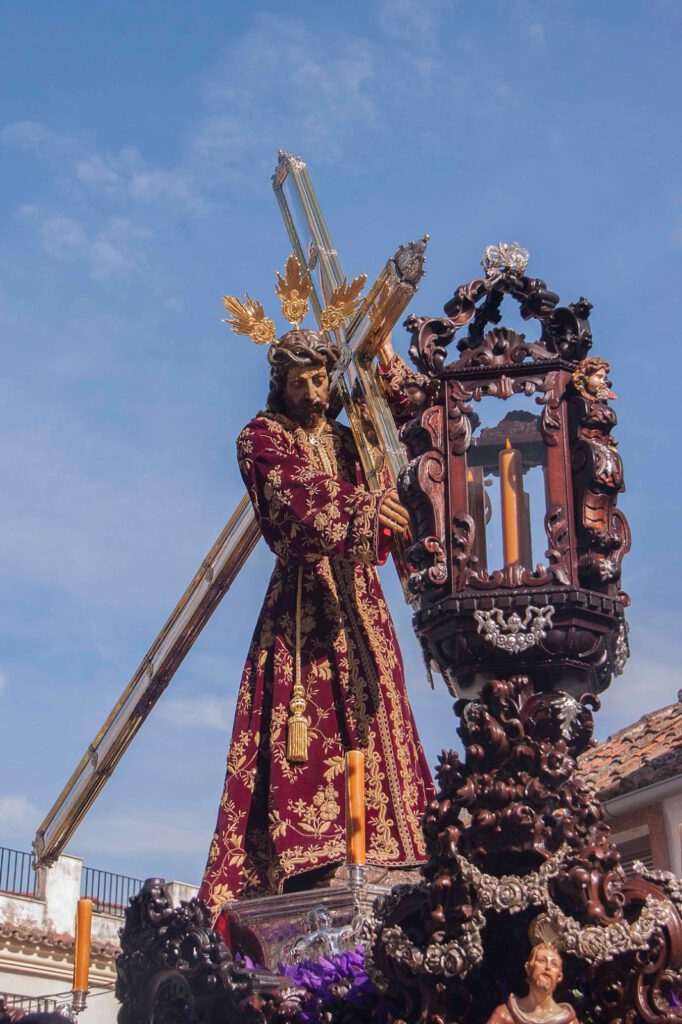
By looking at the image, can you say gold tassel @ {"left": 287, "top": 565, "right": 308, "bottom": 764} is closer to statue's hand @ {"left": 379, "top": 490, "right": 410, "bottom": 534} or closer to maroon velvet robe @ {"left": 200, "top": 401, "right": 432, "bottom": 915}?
maroon velvet robe @ {"left": 200, "top": 401, "right": 432, "bottom": 915}

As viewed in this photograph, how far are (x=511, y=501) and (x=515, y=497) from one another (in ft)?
0.07

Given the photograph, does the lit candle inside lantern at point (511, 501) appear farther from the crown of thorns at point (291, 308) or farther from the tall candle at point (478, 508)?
the crown of thorns at point (291, 308)

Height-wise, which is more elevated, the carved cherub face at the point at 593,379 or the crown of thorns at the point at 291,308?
the crown of thorns at the point at 291,308

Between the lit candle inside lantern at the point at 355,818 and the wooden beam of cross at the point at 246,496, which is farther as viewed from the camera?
Result: the wooden beam of cross at the point at 246,496

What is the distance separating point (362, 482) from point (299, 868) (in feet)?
6.71

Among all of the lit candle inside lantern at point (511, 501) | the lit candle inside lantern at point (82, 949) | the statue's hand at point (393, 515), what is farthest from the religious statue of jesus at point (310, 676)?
the lit candle inside lantern at point (511, 501)

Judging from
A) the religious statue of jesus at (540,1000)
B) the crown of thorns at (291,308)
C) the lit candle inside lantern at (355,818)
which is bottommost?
the religious statue of jesus at (540,1000)

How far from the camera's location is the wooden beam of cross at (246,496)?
23.9 feet

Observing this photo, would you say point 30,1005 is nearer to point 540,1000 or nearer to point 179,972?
point 179,972

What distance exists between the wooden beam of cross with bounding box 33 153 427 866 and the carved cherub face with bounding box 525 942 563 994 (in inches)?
114

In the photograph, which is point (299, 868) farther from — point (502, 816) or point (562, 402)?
point (562, 402)

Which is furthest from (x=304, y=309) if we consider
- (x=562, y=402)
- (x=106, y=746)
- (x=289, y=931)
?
(x=106, y=746)

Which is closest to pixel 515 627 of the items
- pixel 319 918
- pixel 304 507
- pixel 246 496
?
pixel 319 918

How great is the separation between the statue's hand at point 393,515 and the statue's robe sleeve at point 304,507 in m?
0.03
